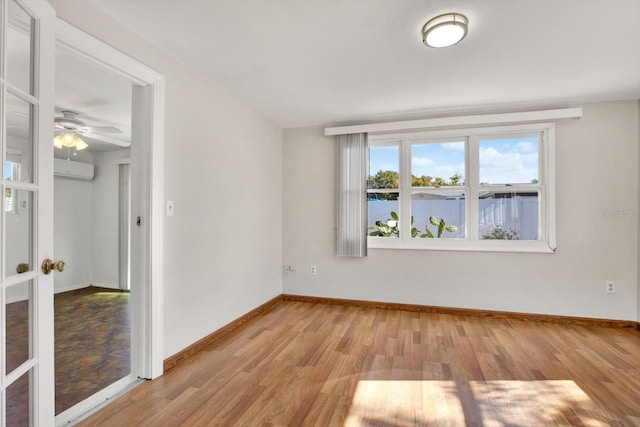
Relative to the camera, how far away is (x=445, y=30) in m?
1.98

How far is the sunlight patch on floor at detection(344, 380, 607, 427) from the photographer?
1.77 meters

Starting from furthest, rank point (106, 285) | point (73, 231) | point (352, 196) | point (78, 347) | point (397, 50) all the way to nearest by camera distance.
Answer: point (106, 285) < point (73, 231) < point (352, 196) < point (78, 347) < point (397, 50)

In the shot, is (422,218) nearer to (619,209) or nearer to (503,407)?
(619,209)

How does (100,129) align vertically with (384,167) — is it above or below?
above

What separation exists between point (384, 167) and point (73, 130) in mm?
3906

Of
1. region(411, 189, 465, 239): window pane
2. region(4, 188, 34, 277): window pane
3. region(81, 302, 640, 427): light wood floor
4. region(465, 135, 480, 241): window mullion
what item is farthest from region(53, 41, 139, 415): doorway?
region(465, 135, 480, 241): window mullion

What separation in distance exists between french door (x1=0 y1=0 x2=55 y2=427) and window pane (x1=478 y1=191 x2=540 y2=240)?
3.94 m

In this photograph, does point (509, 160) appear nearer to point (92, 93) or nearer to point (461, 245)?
point (461, 245)

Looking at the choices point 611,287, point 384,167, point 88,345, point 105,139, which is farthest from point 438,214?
point 105,139

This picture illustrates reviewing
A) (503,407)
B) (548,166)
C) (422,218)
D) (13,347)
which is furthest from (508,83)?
(13,347)

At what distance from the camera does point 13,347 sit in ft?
4.13

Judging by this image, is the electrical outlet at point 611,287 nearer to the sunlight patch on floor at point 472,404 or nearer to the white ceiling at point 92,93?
the sunlight patch on floor at point 472,404

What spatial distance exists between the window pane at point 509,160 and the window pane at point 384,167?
1.01m

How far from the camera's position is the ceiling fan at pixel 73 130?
11.6 feet
